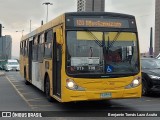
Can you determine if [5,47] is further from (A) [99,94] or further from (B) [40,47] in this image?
(A) [99,94]

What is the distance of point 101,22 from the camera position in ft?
38.6

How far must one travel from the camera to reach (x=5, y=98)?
50.3 feet

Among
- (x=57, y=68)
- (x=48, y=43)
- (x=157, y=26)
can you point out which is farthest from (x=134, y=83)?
(x=157, y=26)

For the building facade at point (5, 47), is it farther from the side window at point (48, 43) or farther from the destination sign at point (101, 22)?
the destination sign at point (101, 22)

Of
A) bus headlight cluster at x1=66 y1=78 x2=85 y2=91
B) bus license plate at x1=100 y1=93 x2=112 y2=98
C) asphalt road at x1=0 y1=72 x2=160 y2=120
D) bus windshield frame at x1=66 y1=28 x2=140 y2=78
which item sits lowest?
asphalt road at x1=0 y1=72 x2=160 y2=120

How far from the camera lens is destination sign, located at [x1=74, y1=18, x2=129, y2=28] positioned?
38.1 ft

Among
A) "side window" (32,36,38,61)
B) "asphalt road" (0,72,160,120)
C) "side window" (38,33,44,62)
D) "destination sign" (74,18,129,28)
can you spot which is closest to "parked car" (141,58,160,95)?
"asphalt road" (0,72,160,120)

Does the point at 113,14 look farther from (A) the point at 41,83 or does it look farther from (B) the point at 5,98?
(B) the point at 5,98

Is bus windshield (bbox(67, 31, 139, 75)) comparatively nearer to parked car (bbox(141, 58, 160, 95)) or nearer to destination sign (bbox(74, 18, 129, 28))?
destination sign (bbox(74, 18, 129, 28))

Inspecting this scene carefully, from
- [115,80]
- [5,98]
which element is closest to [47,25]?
[5,98]

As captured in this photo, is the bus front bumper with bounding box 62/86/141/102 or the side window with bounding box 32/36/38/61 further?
the side window with bounding box 32/36/38/61

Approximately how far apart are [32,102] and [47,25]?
113 inches

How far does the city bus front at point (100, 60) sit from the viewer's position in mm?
11250

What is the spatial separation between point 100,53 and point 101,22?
37.6 inches
